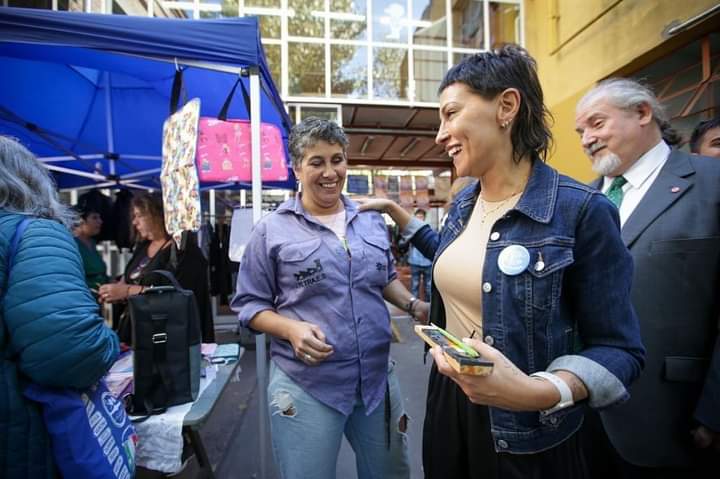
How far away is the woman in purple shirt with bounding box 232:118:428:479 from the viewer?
1574mm

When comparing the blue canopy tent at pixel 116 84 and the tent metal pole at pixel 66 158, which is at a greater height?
the blue canopy tent at pixel 116 84

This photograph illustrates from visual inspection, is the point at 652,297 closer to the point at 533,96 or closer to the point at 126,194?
the point at 533,96

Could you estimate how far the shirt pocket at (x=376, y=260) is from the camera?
5.70ft

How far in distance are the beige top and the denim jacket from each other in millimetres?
63

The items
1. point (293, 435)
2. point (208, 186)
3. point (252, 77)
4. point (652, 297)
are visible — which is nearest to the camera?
point (652, 297)

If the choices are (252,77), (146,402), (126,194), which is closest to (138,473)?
(146,402)

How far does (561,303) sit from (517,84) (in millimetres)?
629

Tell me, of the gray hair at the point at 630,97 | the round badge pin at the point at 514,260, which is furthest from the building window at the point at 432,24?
the round badge pin at the point at 514,260

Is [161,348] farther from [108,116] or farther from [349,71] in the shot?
[349,71]


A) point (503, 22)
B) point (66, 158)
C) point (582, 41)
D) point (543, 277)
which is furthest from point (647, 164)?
point (503, 22)

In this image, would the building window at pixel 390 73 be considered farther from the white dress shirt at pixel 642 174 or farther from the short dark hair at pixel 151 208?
the white dress shirt at pixel 642 174

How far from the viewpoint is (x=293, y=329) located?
152cm

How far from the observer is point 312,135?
5.62 feet

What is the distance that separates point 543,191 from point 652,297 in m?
0.79
